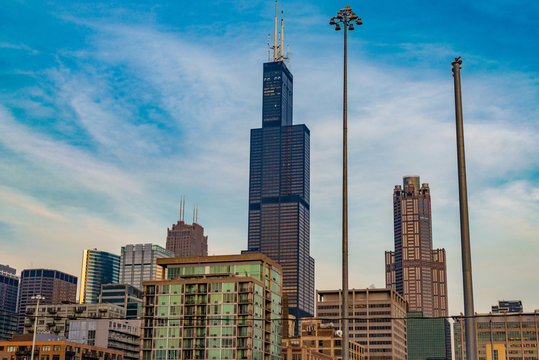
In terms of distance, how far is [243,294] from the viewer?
175 m

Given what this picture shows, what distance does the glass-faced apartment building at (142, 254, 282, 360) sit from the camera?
171625 millimetres

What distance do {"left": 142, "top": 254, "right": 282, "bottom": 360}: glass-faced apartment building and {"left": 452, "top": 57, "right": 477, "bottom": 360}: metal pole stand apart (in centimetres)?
13854

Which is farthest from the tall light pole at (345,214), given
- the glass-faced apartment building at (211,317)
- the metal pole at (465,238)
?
the glass-faced apartment building at (211,317)

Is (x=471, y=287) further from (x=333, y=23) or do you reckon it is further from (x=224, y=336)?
(x=224, y=336)

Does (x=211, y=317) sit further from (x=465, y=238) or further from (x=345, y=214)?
(x=465, y=238)

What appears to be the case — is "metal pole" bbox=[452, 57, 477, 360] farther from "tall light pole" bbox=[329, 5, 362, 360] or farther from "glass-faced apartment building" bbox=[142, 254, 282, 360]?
"glass-faced apartment building" bbox=[142, 254, 282, 360]

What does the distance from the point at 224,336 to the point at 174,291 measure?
18127mm

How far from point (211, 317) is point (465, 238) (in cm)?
14470

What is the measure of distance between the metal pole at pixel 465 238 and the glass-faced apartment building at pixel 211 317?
139 m

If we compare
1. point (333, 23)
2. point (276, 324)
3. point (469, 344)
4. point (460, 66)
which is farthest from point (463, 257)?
point (276, 324)

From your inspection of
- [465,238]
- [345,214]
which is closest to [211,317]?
[345,214]

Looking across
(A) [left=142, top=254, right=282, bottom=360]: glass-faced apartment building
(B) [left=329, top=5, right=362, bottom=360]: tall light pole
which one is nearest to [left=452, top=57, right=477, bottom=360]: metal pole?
(B) [left=329, top=5, right=362, bottom=360]: tall light pole

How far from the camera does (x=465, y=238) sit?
109 ft

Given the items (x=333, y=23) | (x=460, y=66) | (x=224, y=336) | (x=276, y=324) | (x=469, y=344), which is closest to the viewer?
(x=469, y=344)
